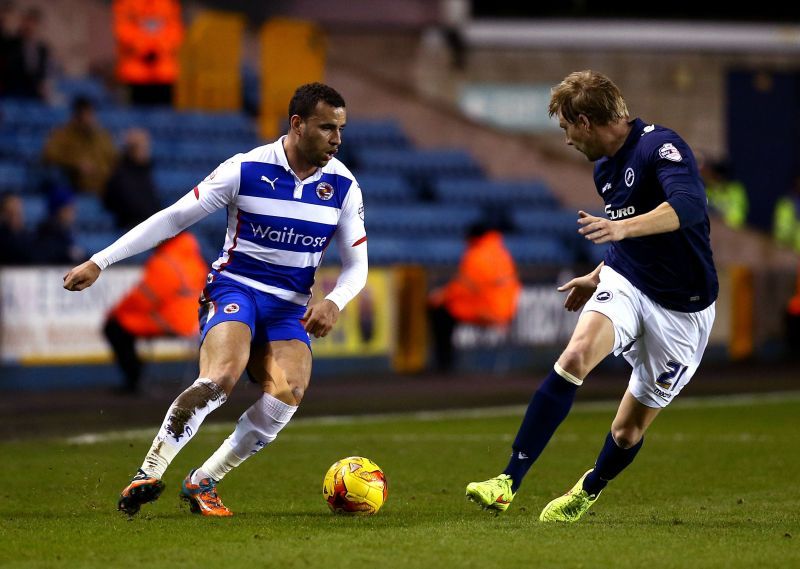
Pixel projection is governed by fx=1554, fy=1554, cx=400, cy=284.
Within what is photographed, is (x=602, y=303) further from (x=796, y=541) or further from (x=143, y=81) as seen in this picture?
(x=143, y=81)

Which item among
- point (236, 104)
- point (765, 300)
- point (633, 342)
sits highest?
point (633, 342)

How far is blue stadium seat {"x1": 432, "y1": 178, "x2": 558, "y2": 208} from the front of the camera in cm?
2312

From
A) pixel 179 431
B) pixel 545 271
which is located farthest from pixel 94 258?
pixel 545 271

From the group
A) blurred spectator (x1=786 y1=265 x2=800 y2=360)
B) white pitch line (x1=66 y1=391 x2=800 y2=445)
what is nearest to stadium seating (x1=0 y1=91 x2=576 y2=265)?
blurred spectator (x1=786 y1=265 x2=800 y2=360)

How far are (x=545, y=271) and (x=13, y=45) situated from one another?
7.32 m

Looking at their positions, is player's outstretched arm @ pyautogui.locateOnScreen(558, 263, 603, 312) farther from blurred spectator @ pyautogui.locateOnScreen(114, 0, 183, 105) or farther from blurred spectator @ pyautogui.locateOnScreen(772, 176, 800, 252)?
blurred spectator @ pyautogui.locateOnScreen(772, 176, 800, 252)

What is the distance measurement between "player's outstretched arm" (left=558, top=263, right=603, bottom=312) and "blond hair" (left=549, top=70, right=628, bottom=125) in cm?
82

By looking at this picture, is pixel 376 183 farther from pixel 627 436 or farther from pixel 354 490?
pixel 627 436

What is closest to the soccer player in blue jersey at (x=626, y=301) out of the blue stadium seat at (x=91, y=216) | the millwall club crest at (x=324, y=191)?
the millwall club crest at (x=324, y=191)

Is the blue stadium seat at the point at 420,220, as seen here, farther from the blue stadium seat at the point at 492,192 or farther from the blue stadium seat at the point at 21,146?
the blue stadium seat at the point at 21,146

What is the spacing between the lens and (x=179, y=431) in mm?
7289

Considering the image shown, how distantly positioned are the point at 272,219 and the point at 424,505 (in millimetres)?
1768

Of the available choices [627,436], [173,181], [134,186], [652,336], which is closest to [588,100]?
[652,336]

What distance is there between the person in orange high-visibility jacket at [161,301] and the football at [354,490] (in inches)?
324
